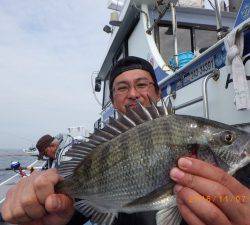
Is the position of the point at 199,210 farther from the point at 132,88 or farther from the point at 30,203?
the point at 132,88

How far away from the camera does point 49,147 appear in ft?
30.6

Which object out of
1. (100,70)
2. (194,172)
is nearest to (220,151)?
(194,172)

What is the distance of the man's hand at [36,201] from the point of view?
2.03 metres

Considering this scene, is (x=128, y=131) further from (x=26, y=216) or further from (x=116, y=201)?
(x=26, y=216)

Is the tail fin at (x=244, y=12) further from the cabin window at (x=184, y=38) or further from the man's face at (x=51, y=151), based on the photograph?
the man's face at (x=51, y=151)

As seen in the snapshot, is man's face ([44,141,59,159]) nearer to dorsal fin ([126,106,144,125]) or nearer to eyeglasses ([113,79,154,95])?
eyeglasses ([113,79,154,95])

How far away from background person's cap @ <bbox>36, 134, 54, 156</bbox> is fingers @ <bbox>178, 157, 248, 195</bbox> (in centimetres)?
793

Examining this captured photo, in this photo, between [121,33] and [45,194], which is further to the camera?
[121,33]

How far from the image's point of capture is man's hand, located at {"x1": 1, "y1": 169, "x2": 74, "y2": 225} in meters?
2.03

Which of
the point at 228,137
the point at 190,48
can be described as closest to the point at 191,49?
the point at 190,48

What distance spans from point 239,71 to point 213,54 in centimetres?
88

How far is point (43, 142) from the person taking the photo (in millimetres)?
9297

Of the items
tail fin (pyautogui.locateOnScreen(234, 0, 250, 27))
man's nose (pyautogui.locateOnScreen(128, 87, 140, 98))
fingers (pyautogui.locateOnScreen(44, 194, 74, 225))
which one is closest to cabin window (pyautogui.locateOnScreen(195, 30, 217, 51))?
tail fin (pyautogui.locateOnScreen(234, 0, 250, 27))

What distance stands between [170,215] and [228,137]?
1.67 ft
